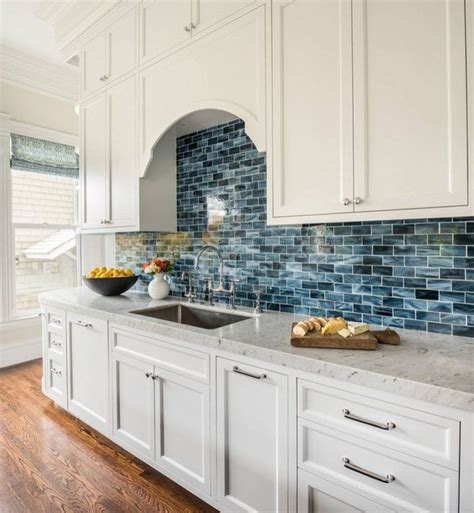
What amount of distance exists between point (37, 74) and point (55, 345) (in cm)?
299

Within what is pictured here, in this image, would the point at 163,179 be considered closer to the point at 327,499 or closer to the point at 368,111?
the point at 368,111

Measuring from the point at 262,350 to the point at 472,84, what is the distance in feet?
3.90

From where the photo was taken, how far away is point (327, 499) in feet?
4.18

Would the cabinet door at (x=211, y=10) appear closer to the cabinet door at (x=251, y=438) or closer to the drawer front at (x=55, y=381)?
the cabinet door at (x=251, y=438)

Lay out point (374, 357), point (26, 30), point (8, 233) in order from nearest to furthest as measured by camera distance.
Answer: point (374, 357)
point (26, 30)
point (8, 233)

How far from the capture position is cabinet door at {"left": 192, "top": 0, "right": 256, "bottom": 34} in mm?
1838

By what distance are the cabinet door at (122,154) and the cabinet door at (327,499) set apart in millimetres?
1871

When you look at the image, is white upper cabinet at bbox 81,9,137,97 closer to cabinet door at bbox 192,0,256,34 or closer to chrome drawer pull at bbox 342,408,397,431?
cabinet door at bbox 192,0,256,34

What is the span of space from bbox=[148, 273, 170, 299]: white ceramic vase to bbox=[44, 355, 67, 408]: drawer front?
844mm

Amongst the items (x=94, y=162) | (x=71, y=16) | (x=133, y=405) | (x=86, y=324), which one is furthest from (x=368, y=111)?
(x=71, y=16)

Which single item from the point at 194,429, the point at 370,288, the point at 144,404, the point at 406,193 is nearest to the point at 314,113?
the point at 406,193

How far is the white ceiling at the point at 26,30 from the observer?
2908 millimetres

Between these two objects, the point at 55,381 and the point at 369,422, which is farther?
the point at 55,381

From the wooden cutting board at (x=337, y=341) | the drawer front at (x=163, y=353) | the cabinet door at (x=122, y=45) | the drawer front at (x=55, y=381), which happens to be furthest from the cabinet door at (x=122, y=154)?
the wooden cutting board at (x=337, y=341)
